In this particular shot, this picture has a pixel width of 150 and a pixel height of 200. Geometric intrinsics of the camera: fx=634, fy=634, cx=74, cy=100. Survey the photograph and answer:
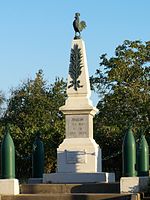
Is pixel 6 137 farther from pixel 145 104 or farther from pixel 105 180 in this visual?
pixel 145 104

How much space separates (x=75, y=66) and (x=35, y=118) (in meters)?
23.6

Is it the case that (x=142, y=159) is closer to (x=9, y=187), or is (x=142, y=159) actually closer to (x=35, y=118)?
(x=9, y=187)

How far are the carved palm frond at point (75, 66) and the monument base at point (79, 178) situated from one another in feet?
12.0

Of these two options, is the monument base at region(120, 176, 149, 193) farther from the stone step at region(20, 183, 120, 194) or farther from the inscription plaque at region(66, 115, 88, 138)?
the inscription plaque at region(66, 115, 88, 138)

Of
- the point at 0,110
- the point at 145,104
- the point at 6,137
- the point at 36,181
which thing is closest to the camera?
the point at 6,137

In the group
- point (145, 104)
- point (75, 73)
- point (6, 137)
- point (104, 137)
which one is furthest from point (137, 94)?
point (6, 137)

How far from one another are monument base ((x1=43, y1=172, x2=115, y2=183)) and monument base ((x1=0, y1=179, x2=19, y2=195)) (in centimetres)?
309

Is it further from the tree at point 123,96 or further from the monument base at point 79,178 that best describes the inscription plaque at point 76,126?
the tree at point 123,96

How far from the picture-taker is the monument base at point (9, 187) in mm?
20766

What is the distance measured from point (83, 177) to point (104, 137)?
19.4 m

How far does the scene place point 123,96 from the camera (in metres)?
43.4

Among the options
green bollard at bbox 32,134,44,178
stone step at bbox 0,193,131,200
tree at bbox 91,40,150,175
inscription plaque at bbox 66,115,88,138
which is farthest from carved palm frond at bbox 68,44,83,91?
tree at bbox 91,40,150,175

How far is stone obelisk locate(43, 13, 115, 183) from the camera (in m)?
24.0

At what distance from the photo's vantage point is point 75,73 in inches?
1004
